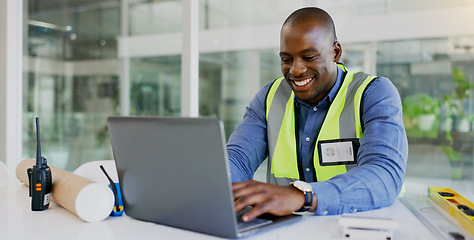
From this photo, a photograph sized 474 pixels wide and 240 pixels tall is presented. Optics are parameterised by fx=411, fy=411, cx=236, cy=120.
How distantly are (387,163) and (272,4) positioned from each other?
2.18 m

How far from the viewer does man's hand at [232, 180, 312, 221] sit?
A: 0.99m

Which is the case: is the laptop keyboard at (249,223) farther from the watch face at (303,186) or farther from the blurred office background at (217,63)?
the blurred office background at (217,63)

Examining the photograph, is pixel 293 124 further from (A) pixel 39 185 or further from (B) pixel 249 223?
(A) pixel 39 185

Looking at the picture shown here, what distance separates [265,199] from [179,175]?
0.73ft

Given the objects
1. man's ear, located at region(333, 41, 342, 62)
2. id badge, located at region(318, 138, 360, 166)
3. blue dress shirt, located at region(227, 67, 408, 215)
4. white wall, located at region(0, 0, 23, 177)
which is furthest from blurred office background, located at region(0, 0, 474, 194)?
id badge, located at region(318, 138, 360, 166)

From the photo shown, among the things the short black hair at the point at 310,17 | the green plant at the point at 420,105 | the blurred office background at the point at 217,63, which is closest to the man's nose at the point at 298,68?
the short black hair at the point at 310,17

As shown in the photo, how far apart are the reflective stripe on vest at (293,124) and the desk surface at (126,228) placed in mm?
403

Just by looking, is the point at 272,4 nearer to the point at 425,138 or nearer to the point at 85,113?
the point at 425,138

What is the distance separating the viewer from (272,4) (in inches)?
126

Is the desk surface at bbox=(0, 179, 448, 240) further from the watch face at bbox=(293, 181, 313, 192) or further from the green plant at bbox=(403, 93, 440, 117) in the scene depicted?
the green plant at bbox=(403, 93, 440, 117)

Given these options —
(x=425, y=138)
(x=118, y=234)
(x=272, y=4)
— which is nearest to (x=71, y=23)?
(x=272, y=4)

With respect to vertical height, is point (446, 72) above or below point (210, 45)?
below

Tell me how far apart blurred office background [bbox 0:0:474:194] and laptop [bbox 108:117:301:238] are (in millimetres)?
2202

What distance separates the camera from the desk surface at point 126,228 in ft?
3.24
